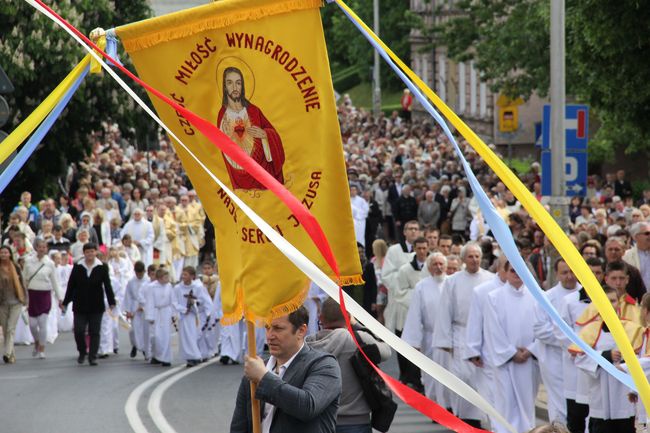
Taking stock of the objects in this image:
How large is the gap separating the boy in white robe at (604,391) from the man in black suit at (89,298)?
11262 mm

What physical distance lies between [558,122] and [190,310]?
5.90 metres

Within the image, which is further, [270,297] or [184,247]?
[184,247]

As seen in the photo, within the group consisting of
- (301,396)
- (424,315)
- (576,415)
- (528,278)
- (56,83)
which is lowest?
(576,415)

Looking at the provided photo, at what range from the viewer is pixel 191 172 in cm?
755

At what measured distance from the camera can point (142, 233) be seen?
103ft

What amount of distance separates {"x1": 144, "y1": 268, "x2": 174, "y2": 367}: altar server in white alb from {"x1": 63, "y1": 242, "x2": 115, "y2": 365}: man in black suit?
59 cm

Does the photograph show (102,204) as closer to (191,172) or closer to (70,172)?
(70,172)

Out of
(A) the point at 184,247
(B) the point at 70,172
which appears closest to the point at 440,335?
(A) the point at 184,247

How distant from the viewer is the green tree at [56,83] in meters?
25.7

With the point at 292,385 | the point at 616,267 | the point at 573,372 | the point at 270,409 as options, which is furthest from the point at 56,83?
the point at 292,385

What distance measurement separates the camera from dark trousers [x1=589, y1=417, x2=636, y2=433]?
420 inches

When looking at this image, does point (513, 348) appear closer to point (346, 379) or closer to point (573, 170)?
point (346, 379)

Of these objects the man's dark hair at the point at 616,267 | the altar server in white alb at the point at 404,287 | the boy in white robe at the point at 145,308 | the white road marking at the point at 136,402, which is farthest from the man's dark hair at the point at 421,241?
the man's dark hair at the point at 616,267

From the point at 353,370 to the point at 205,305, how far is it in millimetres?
12541
